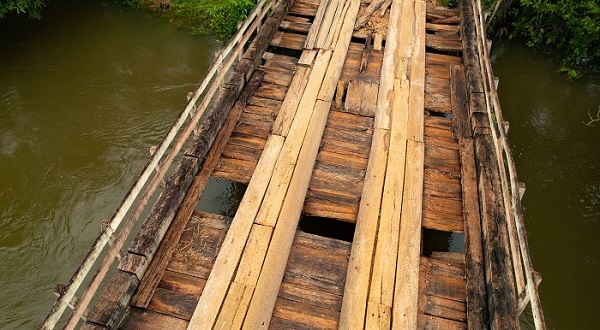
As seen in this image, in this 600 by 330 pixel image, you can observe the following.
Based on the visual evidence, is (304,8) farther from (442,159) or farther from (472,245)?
(472,245)

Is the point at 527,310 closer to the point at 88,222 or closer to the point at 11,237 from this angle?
the point at 88,222

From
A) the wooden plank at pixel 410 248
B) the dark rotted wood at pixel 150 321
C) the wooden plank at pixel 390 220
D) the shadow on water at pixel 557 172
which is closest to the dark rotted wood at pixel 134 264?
the dark rotted wood at pixel 150 321

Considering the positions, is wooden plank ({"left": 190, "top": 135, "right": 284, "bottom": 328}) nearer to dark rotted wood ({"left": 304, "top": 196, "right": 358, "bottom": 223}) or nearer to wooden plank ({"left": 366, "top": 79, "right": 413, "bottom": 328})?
dark rotted wood ({"left": 304, "top": 196, "right": 358, "bottom": 223})

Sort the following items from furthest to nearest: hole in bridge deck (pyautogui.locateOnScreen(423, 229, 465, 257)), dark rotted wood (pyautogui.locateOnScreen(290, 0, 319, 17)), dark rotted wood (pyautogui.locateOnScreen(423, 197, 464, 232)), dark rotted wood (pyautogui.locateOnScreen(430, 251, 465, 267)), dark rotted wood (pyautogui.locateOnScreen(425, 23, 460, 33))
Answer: dark rotted wood (pyautogui.locateOnScreen(290, 0, 319, 17))
dark rotted wood (pyautogui.locateOnScreen(425, 23, 460, 33))
hole in bridge deck (pyautogui.locateOnScreen(423, 229, 465, 257))
dark rotted wood (pyautogui.locateOnScreen(423, 197, 464, 232))
dark rotted wood (pyautogui.locateOnScreen(430, 251, 465, 267))

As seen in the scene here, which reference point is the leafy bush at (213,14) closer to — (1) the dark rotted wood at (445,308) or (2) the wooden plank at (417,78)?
(2) the wooden plank at (417,78)

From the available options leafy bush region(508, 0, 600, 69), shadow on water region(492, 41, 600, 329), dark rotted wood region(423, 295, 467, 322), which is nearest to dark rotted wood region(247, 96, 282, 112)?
dark rotted wood region(423, 295, 467, 322)

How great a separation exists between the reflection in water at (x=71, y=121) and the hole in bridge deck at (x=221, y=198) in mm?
1829

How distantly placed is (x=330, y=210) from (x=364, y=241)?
684 millimetres

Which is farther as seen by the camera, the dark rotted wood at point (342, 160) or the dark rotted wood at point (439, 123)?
the dark rotted wood at point (439, 123)

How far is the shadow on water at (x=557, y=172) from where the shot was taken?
7.39 m

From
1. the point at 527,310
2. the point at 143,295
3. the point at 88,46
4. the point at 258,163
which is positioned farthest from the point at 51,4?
the point at 527,310

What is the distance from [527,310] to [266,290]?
197 inches

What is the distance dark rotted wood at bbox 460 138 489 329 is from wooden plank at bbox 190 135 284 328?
2.67 metres

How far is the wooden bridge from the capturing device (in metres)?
4.47
